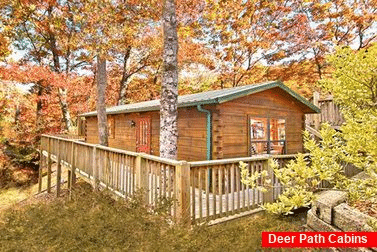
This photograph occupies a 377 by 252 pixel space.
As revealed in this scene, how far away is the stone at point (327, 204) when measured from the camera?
5.55 metres

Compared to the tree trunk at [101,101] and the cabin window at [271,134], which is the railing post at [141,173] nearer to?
the tree trunk at [101,101]

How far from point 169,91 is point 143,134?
6469 millimetres

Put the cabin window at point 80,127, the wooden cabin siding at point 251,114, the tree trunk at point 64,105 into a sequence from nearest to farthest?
the wooden cabin siding at point 251,114 < the tree trunk at point 64,105 < the cabin window at point 80,127

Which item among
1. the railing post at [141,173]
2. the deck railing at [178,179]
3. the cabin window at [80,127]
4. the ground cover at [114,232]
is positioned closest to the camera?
the ground cover at [114,232]

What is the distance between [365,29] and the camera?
2192 cm

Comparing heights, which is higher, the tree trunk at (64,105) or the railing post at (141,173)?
the tree trunk at (64,105)

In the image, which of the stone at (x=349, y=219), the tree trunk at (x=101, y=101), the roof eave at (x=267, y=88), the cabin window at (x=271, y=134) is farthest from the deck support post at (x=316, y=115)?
the tree trunk at (x=101, y=101)

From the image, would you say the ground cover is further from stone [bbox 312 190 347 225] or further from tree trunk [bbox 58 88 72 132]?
tree trunk [bbox 58 88 72 132]

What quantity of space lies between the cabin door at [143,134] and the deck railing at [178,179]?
3.92 m

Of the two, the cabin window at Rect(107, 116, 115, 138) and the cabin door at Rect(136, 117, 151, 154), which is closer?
the cabin door at Rect(136, 117, 151, 154)

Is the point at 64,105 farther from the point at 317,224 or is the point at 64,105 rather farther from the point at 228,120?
the point at 317,224

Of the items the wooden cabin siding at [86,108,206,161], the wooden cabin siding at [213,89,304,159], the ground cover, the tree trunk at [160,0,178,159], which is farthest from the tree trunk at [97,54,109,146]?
the ground cover

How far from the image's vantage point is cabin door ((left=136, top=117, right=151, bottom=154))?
13.7 meters

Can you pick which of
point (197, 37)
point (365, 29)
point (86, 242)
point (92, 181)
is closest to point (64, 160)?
point (92, 181)
